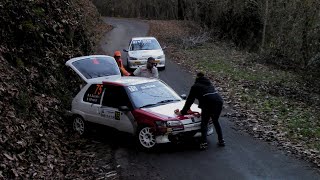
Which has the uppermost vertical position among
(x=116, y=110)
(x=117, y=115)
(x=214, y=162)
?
(x=116, y=110)

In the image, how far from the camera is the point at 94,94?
39.2 ft

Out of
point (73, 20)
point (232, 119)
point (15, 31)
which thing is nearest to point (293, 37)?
point (73, 20)

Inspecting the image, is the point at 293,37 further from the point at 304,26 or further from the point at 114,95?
the point at 114,95

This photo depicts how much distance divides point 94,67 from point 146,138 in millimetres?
4438

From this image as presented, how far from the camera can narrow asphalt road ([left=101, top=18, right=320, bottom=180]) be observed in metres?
8.92

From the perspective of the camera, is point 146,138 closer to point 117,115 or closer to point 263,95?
point 117,115

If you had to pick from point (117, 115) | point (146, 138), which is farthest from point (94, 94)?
point (146, 138)

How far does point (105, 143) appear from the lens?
454 inches

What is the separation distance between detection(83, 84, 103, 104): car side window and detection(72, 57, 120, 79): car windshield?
158 cm

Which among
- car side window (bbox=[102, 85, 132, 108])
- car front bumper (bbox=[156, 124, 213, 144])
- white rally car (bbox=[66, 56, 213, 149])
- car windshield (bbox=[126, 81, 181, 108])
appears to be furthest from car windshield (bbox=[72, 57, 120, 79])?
car front bumper (bbox=[156, 124, 213, 144])

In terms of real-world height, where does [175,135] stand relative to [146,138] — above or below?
above

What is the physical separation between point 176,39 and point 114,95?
24.2 m

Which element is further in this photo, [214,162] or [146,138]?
[146,138]

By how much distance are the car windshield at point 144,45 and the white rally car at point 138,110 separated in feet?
36.9
